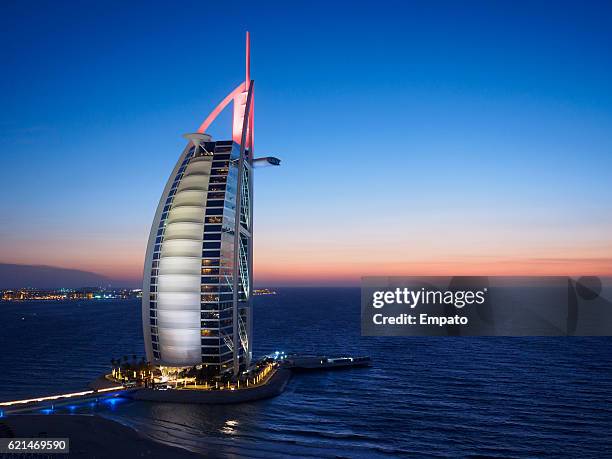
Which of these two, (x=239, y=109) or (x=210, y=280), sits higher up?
(x=239, y=109)

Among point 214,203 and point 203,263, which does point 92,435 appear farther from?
point 214,203

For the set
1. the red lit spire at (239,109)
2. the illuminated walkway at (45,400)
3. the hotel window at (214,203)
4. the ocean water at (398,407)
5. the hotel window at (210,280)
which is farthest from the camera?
the red lit spire at (239,109)

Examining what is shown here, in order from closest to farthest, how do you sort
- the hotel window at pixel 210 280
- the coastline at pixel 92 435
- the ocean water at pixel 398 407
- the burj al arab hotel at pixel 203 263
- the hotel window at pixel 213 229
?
1. the coastline at pixel 92 435
2. the ocean water at pixel 398 407
3. the burj al arab hotel at pixel 203 263
4. the hotel window at pixel 210 280
5. the hotel window at pixel 213 229

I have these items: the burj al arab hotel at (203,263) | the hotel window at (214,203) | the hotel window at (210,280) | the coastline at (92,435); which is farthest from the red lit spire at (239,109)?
the coastline at (92,435)

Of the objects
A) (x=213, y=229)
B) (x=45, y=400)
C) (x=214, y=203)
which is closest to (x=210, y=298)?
(x=213, y=229)

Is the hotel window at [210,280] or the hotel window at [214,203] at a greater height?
the hotel window at [214,203]

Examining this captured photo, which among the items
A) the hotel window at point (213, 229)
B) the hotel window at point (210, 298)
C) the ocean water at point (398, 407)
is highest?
the hotel window at point (213, 229)

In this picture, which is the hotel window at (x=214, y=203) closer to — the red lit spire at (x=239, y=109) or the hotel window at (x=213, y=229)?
the hotel window at (x=213, y=229)

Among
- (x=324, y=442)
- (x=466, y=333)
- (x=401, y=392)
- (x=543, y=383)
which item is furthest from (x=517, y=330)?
(x=324, y=442)

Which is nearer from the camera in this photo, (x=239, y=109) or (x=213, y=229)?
(x=213, y=229)
